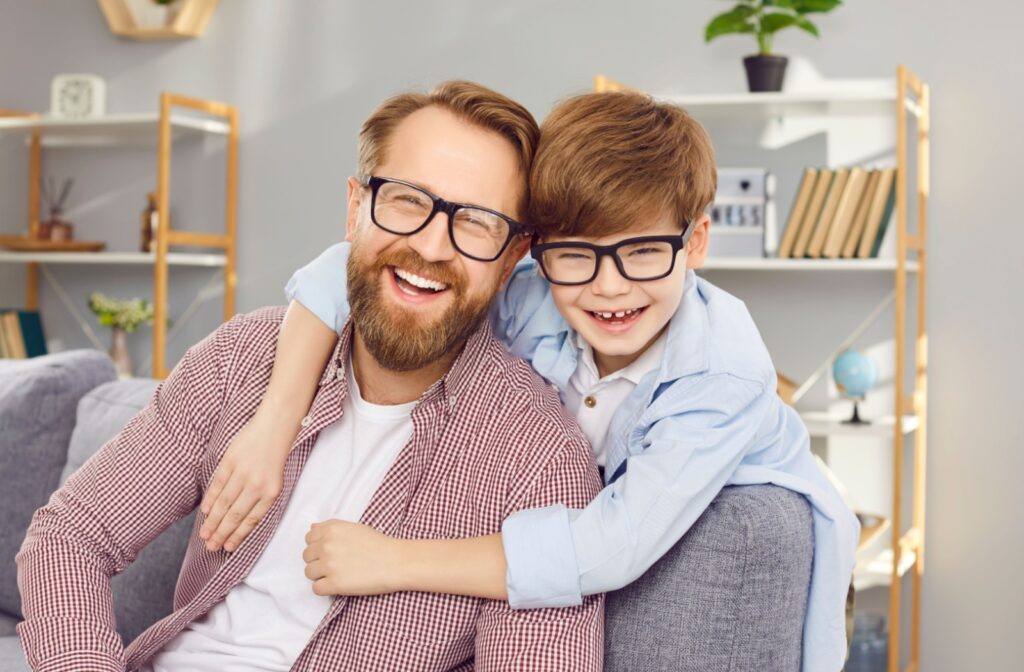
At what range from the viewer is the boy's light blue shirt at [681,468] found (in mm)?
1146

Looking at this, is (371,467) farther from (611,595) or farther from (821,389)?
(821,389)

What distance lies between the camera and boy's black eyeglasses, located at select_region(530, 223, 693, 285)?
1288mm

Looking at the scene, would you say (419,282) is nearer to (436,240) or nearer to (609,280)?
(436,240)

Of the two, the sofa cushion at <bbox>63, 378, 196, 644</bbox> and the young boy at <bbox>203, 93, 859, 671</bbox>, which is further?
the sofa cushion at <bbox>63, 378, 196, 644</bbox>

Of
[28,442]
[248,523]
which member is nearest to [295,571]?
[248,523]

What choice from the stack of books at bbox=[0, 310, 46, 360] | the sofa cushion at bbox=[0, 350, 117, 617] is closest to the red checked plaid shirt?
the sofa cushion at bbox=[0, 350, 117, 617]

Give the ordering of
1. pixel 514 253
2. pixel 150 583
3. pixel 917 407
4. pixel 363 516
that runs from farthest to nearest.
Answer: pixel 917 407, pixel 150 583, pixel 514 253, pixel 363 516

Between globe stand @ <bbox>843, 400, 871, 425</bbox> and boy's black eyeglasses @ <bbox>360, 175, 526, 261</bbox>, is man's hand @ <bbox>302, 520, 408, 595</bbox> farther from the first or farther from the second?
globe stand @ <bbox>843, 400, 871, 425</bbox>

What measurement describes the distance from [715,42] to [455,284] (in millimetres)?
2021

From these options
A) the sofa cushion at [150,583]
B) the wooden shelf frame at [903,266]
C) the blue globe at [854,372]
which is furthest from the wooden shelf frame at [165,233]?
the blue globe at [854,372]

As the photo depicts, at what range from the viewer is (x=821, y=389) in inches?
121

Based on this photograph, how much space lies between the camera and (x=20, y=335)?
3594 millimetres

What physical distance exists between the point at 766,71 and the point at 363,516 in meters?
1.92

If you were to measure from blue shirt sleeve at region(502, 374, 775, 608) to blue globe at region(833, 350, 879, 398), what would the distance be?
1675 millimetres
